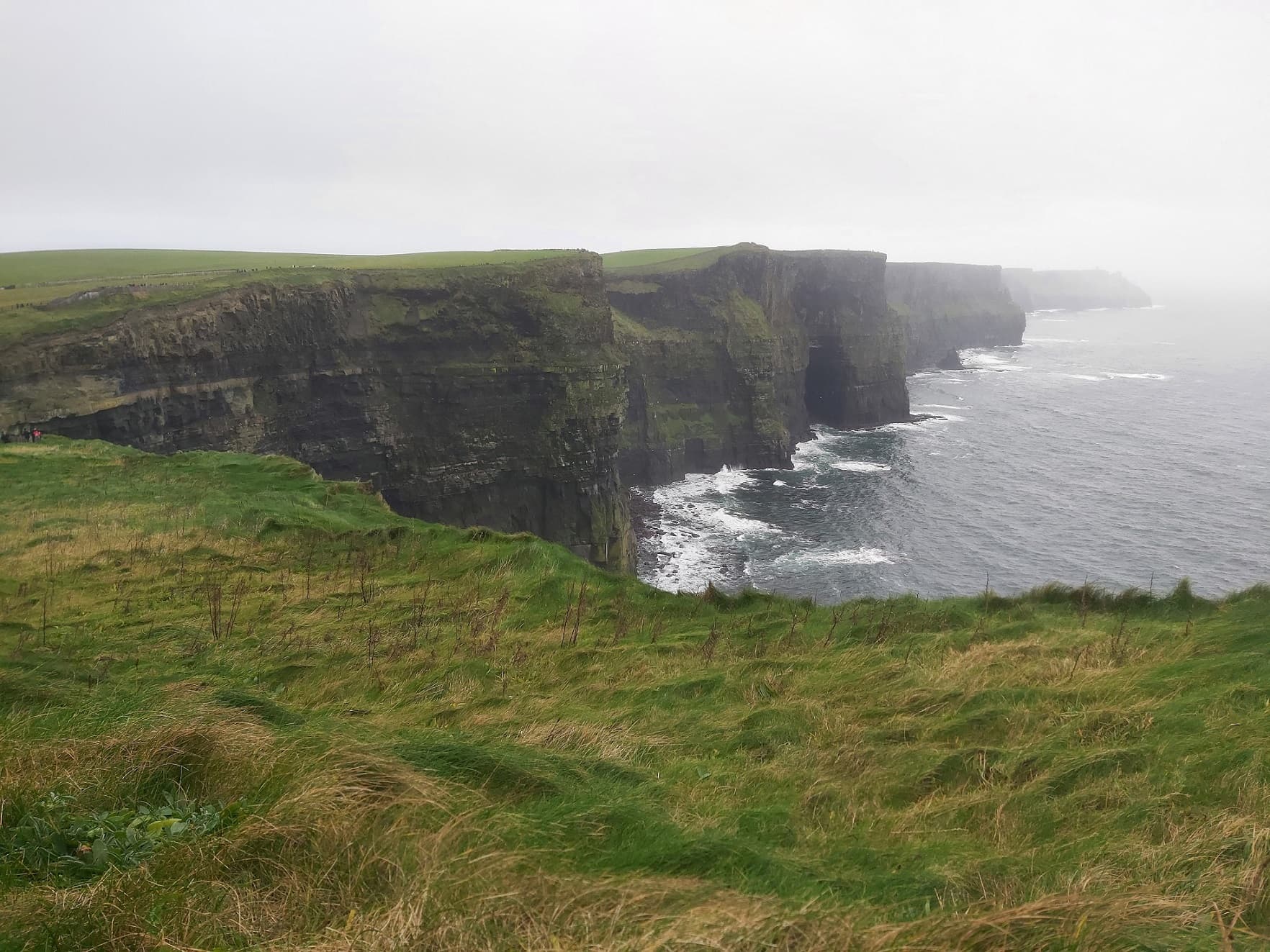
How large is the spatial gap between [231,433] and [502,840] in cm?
3810

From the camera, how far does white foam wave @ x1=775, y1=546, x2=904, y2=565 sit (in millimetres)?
44000

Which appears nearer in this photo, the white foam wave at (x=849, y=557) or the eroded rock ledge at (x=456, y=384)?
the eroded rock ledge at (x=456, y=384)

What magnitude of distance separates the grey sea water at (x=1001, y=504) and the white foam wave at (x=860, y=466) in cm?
27

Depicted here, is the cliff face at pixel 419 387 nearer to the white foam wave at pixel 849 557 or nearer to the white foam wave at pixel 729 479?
the white foam wave at pixel 849 557

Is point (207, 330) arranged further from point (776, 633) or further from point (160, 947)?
point (160, 947)

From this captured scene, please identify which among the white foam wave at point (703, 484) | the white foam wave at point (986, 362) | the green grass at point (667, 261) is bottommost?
the white foam wave at point (703, 484)

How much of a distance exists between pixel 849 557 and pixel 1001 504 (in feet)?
53.0

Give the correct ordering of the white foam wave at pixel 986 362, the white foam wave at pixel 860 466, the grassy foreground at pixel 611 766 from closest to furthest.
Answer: the grassy foreground at pixel 611 766 → the white foam wave at pixel 860 466 → the white foam wave at pixel 986 362

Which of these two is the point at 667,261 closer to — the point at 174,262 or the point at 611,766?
the point at 174,262

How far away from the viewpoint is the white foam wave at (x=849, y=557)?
44000mm

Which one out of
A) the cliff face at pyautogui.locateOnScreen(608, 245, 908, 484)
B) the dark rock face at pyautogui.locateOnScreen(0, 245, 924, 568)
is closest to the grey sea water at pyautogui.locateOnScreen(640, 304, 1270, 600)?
the cliff face at pyautogui.locateOnScreen(608, 245, 908, 484)

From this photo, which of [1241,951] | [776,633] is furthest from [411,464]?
[1241,951]

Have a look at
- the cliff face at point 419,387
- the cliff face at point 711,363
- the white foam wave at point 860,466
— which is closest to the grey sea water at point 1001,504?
the white foam wave at point 860,466

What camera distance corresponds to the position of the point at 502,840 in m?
4.23
